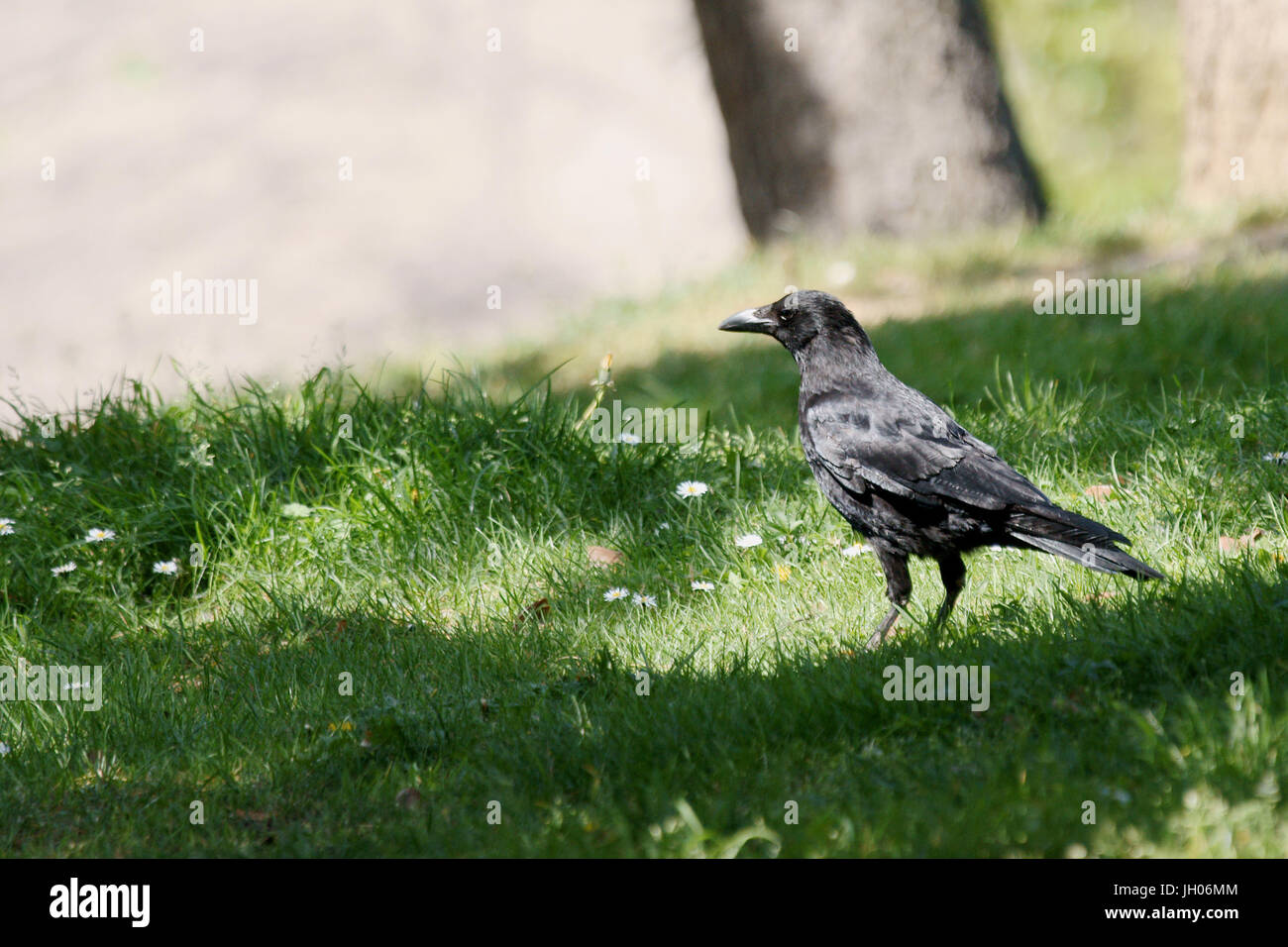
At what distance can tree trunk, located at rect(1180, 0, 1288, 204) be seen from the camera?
8.54m

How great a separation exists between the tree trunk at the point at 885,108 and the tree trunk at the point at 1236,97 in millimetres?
1243

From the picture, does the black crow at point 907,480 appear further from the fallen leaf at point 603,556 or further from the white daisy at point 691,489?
the fallen leaf at point 603,556

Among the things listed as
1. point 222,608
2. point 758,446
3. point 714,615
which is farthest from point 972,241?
point 222,608

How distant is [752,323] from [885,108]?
17.1ft

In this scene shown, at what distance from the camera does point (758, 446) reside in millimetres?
5707

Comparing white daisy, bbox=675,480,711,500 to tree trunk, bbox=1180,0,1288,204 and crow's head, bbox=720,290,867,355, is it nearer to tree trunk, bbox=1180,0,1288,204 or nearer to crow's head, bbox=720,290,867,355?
crow's head, bbox=720,290,867,355

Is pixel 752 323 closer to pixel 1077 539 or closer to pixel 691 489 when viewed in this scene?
pixel 691 489

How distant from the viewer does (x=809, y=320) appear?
4.70 m

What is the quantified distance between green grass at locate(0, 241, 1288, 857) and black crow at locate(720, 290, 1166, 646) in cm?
20

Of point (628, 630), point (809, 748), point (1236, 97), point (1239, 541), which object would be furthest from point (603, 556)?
point (1236, 97)

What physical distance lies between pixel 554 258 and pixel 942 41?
6404 mm

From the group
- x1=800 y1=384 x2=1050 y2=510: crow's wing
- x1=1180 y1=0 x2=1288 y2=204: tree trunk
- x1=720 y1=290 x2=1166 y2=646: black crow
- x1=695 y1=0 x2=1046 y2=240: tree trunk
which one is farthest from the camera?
x1=695 y1=0 x2=1046 y2=240: tree trunk

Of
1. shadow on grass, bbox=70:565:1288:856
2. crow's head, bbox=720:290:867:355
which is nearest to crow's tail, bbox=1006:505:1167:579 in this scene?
shadow on grass, bbox=70:565:1288:856
